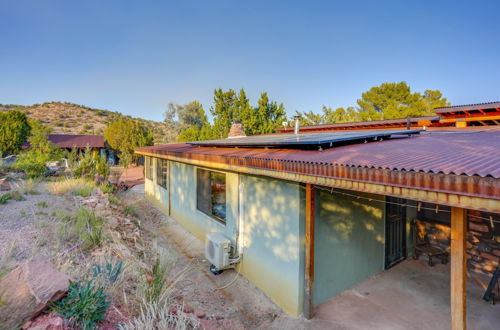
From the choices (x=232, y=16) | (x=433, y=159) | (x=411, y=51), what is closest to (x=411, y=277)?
(x=433, y=159)

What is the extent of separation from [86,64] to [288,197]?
873 inches

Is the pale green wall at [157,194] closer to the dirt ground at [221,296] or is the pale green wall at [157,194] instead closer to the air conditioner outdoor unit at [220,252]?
the dirt ground at [221,296]

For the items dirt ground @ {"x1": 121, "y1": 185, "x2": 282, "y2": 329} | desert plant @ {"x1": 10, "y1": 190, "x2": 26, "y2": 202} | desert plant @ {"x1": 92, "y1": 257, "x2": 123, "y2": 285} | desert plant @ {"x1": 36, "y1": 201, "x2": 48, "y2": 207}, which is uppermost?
desert plant @ {"x1": 10, "y1": 190, "x2": 26, "y2": 202}

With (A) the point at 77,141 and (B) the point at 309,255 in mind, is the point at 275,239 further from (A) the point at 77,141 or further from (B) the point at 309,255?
(A) the point at 77,141

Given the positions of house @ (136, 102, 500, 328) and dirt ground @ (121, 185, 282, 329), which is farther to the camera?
dirt ground @ (121, 185, 282, 329)

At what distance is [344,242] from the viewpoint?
15.1 ft

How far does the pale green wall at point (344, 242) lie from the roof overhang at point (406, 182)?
1152 millimetres

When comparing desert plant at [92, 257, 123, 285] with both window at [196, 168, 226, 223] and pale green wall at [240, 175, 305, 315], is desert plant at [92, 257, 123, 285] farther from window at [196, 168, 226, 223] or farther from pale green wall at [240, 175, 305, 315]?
window at [196, 168, 226, 223]

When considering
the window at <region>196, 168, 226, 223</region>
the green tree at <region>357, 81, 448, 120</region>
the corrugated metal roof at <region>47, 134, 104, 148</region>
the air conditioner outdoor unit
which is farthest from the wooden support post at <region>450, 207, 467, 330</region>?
the corrugated metal roof at <region>47, 134, 104, 148</region>

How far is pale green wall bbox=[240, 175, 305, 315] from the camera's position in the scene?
399cm

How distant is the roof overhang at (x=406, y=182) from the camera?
180 centimetres

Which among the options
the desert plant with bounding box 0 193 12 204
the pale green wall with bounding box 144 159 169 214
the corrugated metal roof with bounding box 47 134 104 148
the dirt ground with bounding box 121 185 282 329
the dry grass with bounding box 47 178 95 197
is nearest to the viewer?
the dirt ground with bounding box 121 185 282 329

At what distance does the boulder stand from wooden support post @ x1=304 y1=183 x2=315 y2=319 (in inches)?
118

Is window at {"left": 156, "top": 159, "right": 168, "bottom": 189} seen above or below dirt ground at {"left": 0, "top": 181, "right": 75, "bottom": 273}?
above
